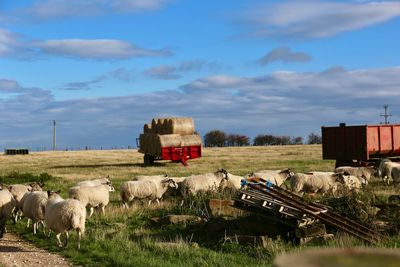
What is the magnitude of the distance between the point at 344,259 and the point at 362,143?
89.3 feet

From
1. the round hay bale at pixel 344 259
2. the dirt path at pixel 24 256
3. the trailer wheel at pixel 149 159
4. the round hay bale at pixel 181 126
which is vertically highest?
the round hay bale at pixel 181 126

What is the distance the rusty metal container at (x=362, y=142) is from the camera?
2775 cm

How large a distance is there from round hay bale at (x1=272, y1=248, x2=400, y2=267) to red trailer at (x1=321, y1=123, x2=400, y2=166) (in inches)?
1060

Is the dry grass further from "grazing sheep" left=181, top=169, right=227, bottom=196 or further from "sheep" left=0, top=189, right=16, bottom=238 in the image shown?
"sheep" left=0, top=189, right=16, bottom=238

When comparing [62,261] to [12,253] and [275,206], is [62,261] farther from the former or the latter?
[275,206]

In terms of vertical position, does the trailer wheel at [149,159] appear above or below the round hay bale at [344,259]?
below

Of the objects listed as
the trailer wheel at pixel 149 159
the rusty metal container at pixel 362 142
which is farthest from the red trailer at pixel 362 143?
the trailer wheel at pixel 149 159

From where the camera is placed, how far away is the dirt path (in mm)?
10453

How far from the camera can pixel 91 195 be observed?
16.5m

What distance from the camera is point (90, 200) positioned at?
16516 millimetres

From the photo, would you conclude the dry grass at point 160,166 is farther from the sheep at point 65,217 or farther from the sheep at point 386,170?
the sheep at point 65,217

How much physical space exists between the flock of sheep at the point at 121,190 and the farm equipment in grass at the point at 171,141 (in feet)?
60.1

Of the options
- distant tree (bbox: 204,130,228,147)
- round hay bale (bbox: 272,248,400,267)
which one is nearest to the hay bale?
round hay bale (bbox: 272,248,400,267)

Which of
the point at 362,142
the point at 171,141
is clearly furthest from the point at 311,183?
the point at 171,141
